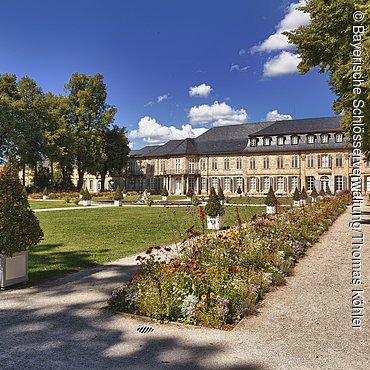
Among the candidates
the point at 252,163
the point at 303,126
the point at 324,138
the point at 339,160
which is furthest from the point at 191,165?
→ the point at 339,160

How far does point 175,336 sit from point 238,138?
1876 inches

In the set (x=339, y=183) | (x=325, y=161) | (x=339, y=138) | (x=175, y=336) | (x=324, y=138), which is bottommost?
(x=175, y=336)

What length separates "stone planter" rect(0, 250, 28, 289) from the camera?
6.00 m

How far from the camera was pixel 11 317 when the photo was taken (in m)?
4.71

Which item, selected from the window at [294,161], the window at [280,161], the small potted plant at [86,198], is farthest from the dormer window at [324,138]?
the small potted plant at [86,198]

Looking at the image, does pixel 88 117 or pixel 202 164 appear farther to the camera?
pixel 202 164

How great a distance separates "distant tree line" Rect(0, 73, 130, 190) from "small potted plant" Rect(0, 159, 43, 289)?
33.1 m

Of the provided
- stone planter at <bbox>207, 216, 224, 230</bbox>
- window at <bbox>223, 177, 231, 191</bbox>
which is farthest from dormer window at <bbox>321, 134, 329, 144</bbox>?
stone planter at <bbox>207, 216, 224, 230</bbox>

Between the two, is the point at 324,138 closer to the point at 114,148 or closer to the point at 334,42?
the point at 114,148

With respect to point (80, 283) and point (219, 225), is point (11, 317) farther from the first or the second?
point (219, 225)

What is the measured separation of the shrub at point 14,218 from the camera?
19.3 ft

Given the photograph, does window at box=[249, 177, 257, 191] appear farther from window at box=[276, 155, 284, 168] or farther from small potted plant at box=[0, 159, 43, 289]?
small potted plant at box=[0, 159, 43, 289]

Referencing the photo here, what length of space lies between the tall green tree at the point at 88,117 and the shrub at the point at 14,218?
3779 cm

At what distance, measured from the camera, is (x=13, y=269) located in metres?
6.14
